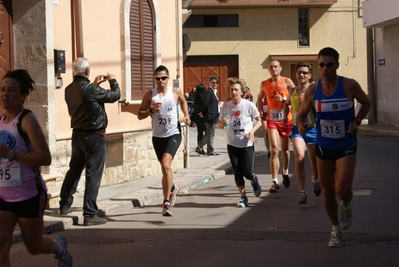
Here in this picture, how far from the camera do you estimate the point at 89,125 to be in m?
10.1

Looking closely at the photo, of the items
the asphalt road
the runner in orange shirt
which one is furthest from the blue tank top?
the runner in orange shirt

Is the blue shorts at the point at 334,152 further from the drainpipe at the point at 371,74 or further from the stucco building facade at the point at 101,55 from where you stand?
the drainpipe at the point at 371,74

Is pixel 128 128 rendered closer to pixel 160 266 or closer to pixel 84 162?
pixel 84 162

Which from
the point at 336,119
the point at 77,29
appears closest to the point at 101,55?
the point at 77,29

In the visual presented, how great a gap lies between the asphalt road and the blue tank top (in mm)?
1044

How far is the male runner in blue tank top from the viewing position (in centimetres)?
782

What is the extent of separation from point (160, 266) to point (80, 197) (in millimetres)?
5104

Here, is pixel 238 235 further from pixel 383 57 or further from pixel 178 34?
pixel 383 57

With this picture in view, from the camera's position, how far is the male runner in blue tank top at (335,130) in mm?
7816

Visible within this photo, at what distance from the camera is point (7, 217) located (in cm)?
579

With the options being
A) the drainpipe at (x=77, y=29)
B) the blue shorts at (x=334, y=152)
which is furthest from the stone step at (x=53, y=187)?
the blue shorts at (x=334, y=152)

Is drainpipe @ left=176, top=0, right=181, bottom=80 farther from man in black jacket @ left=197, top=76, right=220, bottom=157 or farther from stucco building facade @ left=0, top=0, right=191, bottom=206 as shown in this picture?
man in black jacket @ left=197, top=76, right=220, bottom=157

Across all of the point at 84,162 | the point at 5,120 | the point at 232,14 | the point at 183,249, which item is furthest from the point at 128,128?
the point at 232,14

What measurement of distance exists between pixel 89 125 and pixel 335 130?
3.52 m
